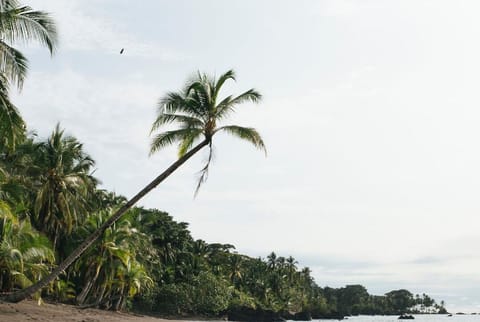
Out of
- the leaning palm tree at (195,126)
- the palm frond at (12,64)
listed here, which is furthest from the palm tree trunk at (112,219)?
the palm frond at (12,64)

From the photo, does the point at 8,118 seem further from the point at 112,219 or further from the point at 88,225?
the point at 88,225

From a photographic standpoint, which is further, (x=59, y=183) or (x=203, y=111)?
(x=59, y=183)

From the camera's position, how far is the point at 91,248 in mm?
39219

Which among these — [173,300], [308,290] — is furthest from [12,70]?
[308,290]

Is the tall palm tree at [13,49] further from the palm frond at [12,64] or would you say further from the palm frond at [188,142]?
the palm frond at [188,142]

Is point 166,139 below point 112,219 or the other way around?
the other way around

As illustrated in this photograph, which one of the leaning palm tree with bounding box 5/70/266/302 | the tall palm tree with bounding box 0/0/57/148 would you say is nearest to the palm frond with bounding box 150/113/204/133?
the leaning palm tree with bounding box 5/70/266/302

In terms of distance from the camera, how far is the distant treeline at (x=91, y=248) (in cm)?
2816

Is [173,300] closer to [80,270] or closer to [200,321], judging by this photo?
[200,321]

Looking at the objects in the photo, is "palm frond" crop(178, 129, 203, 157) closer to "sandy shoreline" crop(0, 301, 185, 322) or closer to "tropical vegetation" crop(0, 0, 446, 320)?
"tropical vegetation" crop(0, 0, 446, 320)

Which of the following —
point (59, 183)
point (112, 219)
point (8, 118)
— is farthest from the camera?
point (59, 183)

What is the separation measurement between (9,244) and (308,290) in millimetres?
118347

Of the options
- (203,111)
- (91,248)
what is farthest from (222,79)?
(91,248)

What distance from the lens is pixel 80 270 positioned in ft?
141
